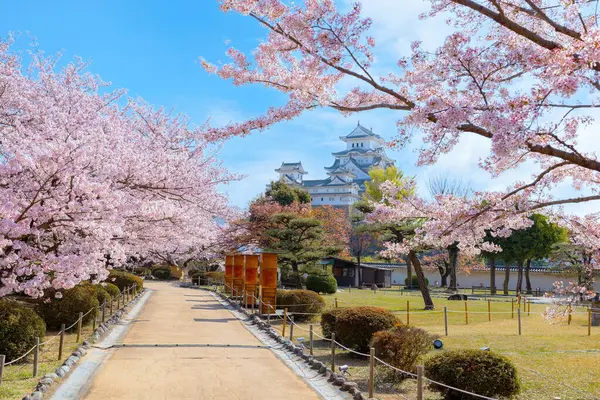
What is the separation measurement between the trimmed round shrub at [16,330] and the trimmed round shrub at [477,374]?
7506 millimetres

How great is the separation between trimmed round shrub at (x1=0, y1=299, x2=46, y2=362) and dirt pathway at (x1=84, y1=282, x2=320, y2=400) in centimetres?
156

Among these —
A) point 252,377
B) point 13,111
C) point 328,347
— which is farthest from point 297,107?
point 13,111

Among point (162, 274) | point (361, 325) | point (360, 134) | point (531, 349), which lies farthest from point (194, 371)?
point (360, 134)

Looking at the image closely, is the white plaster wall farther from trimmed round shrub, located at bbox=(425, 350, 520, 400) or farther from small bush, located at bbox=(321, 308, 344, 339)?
trimmed round shrub, located at bbox=(425, 350, 520, 400)

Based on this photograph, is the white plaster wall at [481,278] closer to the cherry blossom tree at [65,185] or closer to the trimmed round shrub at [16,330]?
the cherry blossom tree at [65,185]

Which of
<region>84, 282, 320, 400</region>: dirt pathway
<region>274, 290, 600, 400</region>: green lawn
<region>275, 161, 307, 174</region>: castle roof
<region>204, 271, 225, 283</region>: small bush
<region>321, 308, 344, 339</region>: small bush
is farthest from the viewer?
<region>275, 161, 307, 174</region>: castle roof

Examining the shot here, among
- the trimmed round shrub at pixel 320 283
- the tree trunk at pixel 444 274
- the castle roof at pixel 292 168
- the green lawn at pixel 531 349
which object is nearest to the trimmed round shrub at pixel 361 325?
the green lawn at pixel 531 349

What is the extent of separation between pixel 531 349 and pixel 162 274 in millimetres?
43800

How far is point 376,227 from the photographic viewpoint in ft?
88.1

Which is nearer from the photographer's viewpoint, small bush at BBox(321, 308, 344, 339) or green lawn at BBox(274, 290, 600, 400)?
green lawn at BBox(274, 290, 600, 400)

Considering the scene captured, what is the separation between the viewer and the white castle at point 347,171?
305 ft

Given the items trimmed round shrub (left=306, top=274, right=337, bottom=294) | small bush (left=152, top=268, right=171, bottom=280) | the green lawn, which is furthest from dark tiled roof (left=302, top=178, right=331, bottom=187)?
the green lawn

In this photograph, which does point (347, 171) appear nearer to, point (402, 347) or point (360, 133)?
point (360, 133)

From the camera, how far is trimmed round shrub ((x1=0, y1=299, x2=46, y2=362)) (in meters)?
10.0
